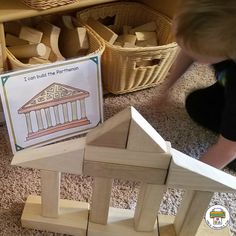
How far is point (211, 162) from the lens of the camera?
983mm

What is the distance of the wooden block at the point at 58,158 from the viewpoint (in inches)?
26.8

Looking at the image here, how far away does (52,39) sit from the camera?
1.20 metres

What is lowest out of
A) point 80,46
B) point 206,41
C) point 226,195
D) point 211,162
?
point 226,195

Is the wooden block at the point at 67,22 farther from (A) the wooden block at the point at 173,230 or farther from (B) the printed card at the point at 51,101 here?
(A) the wooden block at the point at 173,230

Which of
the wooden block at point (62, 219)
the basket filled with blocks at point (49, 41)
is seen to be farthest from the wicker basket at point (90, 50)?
the wooden block at point (62, 219)

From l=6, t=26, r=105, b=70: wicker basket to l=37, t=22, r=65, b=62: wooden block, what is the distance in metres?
0.10

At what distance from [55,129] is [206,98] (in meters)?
0.51

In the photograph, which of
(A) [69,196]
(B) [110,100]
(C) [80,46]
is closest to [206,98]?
(B) [110,100]

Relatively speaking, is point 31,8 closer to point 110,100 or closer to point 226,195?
point 110,100

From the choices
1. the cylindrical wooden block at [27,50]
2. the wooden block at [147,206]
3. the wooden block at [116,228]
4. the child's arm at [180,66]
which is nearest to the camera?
the wooden block at [147,206]

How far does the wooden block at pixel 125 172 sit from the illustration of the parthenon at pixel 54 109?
1.40ft

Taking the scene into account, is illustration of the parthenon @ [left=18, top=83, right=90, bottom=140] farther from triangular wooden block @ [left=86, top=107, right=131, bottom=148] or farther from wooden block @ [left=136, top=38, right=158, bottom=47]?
triangular wooden block @ [left=86, top=107, right=131, bottom=148]

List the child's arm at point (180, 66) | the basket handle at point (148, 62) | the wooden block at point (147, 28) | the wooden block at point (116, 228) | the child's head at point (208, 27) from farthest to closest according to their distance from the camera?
the wooden block at point (147, 28) → the basket handle at point (148, 62) → the child's arm at point (180, 66) → the wooden block at point (116, 228) → the child's head at point (208, 27)

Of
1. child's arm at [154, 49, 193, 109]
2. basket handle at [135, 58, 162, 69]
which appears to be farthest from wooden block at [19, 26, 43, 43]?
child's arm at [154, 49, 193, 109]
